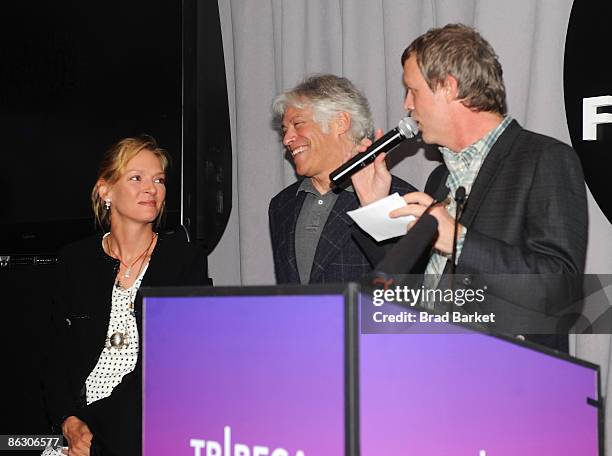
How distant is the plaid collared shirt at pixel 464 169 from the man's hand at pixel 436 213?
242 mm

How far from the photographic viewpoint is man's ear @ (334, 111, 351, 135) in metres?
2.81

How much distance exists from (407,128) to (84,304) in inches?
48.0

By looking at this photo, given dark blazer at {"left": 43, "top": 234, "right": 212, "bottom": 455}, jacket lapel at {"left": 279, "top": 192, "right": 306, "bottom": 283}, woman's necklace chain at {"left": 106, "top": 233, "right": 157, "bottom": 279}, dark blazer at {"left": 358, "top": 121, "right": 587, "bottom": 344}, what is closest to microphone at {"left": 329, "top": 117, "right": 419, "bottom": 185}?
dark blazer at {"left": 358, "top": 121, "right": 587, "bottom": 344}

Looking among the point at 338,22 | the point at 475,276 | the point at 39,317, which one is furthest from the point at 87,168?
the point at 475,276

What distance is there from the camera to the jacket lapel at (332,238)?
8.60 ft

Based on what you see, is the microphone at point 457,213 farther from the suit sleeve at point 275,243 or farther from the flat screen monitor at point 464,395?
the suit sleeve at point 275,243

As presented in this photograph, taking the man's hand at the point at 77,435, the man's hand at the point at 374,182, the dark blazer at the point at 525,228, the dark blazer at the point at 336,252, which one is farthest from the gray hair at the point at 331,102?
the man's hand at the point at 77,435

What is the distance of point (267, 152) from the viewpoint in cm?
366

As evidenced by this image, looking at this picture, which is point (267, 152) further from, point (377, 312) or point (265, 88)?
point (377, 312)

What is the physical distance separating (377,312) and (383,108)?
7.54 feet

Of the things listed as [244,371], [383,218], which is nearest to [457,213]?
[383,218]

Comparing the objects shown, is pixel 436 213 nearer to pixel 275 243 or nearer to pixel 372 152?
pixel 372 152

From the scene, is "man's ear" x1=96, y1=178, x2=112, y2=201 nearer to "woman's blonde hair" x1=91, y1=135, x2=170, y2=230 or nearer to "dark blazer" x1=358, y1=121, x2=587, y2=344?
"woman's blonde hair" x1=91, y1=135, x2=170, y2=230

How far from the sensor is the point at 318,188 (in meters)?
2.82
